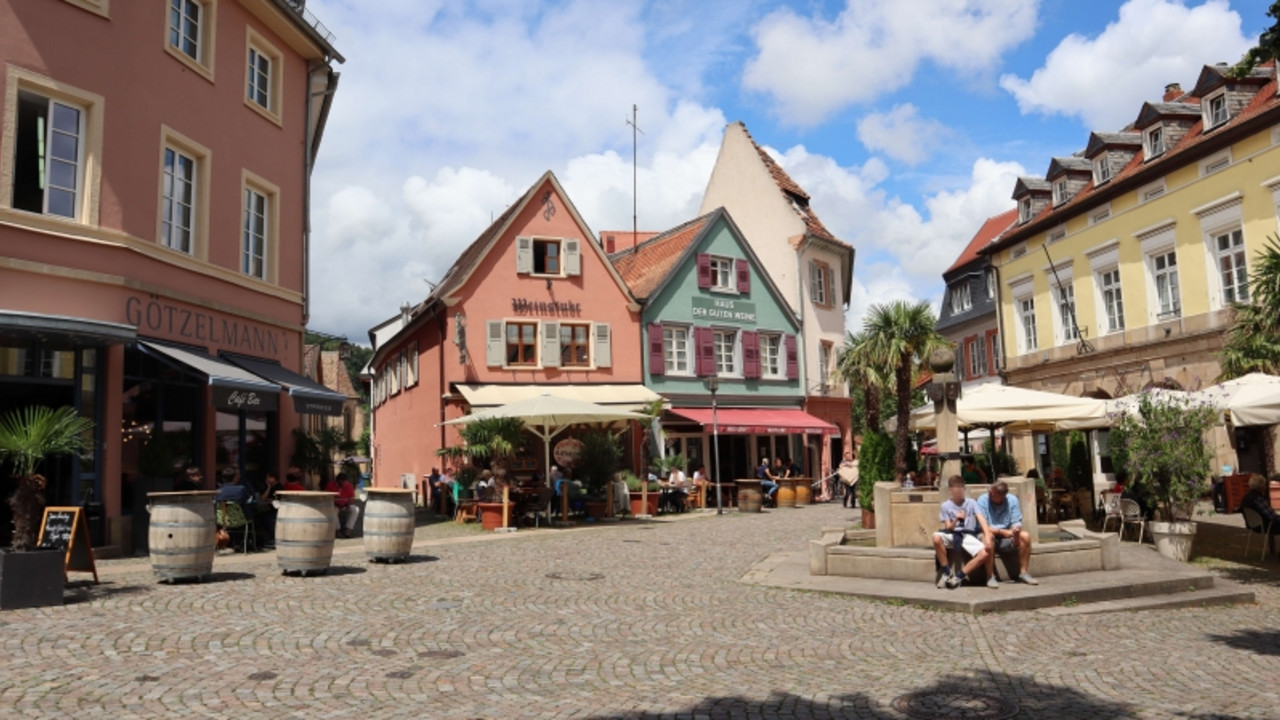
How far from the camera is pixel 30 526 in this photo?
30.5ft

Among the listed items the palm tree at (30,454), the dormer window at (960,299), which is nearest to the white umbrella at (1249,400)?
the palm tree at (30,454)

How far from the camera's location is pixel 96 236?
13531 millimetres

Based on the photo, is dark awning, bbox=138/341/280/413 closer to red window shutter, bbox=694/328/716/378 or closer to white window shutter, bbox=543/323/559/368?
white window shutter, bbox=543/323/559/368

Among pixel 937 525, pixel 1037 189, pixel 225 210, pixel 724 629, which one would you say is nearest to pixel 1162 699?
pixel 724 629

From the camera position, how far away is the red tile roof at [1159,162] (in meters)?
24.2

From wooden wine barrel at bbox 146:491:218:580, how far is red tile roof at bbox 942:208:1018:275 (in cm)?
4007

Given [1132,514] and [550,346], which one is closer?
[1132,514]

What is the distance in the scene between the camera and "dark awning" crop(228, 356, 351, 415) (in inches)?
632

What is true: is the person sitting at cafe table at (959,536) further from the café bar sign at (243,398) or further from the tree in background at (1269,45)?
the café bar sign at (243,398)

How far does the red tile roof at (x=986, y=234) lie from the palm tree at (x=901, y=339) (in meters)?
23.8

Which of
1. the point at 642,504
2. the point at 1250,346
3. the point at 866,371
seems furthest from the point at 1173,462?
the point at 642,504

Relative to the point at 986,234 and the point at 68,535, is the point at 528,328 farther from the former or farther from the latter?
the point at 986,234

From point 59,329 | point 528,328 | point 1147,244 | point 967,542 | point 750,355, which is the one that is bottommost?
point 967,542

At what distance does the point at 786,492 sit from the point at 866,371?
528cm
